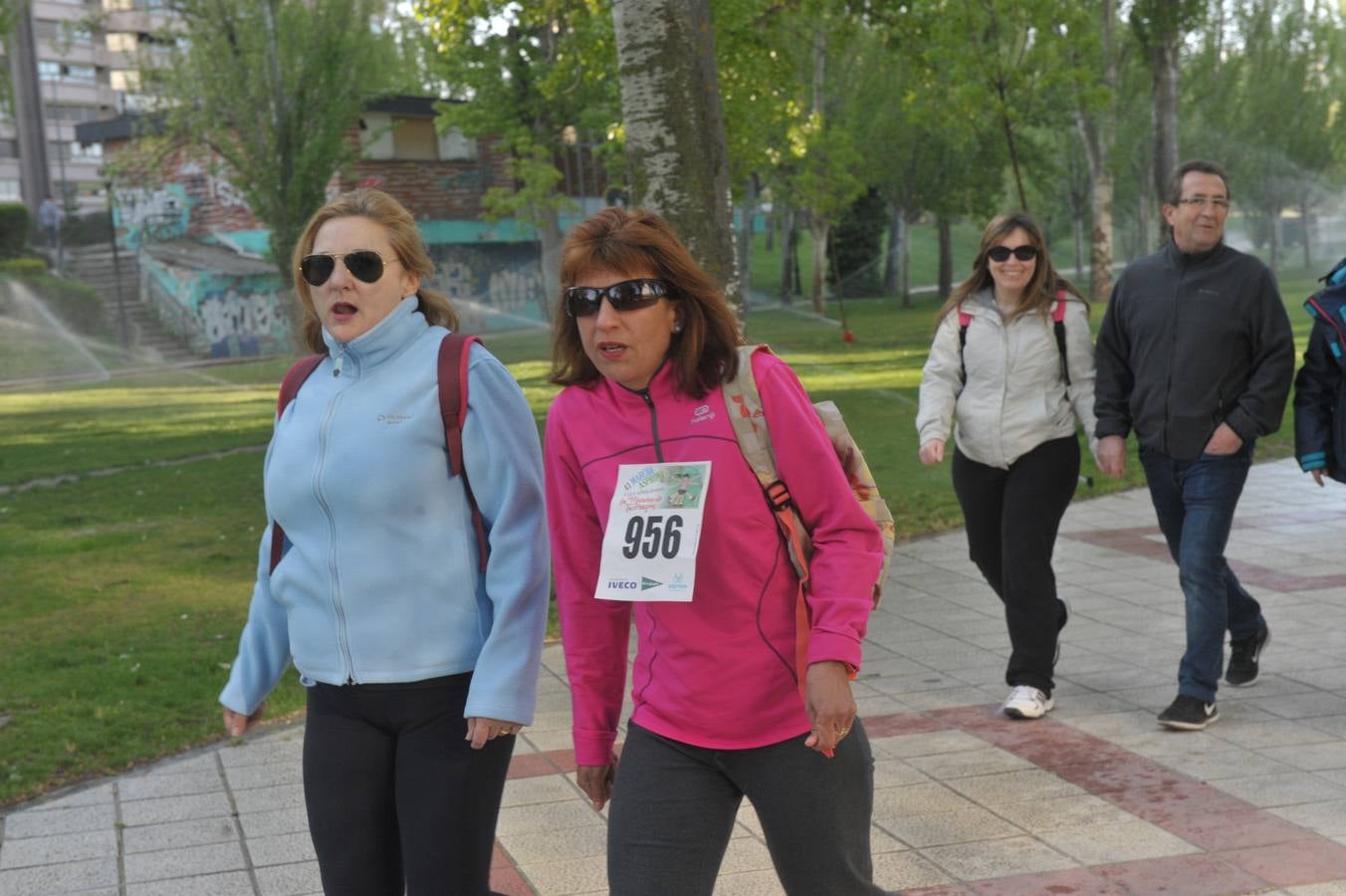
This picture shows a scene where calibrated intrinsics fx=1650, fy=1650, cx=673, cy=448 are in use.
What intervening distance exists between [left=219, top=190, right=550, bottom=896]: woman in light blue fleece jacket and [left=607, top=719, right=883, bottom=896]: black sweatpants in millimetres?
373

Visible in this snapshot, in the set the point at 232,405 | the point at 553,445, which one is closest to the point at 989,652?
the point at 553,445

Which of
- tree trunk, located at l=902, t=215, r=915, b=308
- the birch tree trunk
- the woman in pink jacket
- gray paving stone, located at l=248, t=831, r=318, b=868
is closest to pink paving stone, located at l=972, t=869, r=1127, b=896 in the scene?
the woman in pink jacket

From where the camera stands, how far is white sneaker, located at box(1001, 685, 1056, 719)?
6188 millimetres

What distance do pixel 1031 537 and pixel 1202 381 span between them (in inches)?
33.6

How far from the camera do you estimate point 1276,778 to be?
5309 mm

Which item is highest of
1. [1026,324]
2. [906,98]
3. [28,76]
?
[28,76]

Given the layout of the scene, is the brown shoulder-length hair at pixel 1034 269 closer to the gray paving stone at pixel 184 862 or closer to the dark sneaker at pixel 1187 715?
the dark sneaker at pixel 1187 715

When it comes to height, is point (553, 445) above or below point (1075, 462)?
above

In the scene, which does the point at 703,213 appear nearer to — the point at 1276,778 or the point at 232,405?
the point at 1276,778

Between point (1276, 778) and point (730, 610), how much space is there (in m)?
3.09

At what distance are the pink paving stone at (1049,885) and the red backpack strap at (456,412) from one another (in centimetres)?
189

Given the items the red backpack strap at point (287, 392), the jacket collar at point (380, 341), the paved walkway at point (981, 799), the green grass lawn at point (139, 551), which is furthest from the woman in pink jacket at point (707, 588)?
the paved walkway at point (981, 799)

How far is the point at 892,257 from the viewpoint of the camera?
59312 mm

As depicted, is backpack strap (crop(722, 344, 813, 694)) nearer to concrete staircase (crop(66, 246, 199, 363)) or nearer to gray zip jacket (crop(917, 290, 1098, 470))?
gray zip jacket (crop(917, 290, 1098, 470))
